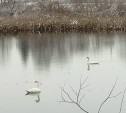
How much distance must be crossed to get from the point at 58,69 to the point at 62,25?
12827 millimetres

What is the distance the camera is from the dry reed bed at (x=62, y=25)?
26250mm

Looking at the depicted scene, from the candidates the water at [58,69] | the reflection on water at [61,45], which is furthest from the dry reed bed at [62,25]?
the water at [58,69]

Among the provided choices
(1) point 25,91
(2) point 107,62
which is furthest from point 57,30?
(1) point 25,91

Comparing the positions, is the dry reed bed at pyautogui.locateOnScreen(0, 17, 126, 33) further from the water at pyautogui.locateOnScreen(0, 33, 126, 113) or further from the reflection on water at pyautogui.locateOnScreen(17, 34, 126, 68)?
the water at pyautogui.locateOnScreen(0, 33, 126, 113)

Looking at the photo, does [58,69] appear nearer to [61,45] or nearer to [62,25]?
[61,45]

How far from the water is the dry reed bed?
1.88 m

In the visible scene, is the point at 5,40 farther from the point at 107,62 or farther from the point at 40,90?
the point at 40,90

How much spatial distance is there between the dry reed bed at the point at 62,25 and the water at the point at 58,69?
1.88m

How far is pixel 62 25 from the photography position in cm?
2653

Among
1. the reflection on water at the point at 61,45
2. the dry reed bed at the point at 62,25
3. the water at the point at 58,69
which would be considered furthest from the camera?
the dry reed bed at the point at 62,25

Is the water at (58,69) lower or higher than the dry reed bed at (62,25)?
lower

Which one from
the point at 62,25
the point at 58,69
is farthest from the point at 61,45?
the point at 58,69

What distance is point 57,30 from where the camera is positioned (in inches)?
1045

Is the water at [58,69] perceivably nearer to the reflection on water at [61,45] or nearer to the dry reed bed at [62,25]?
the reflection on water at [61,45]
